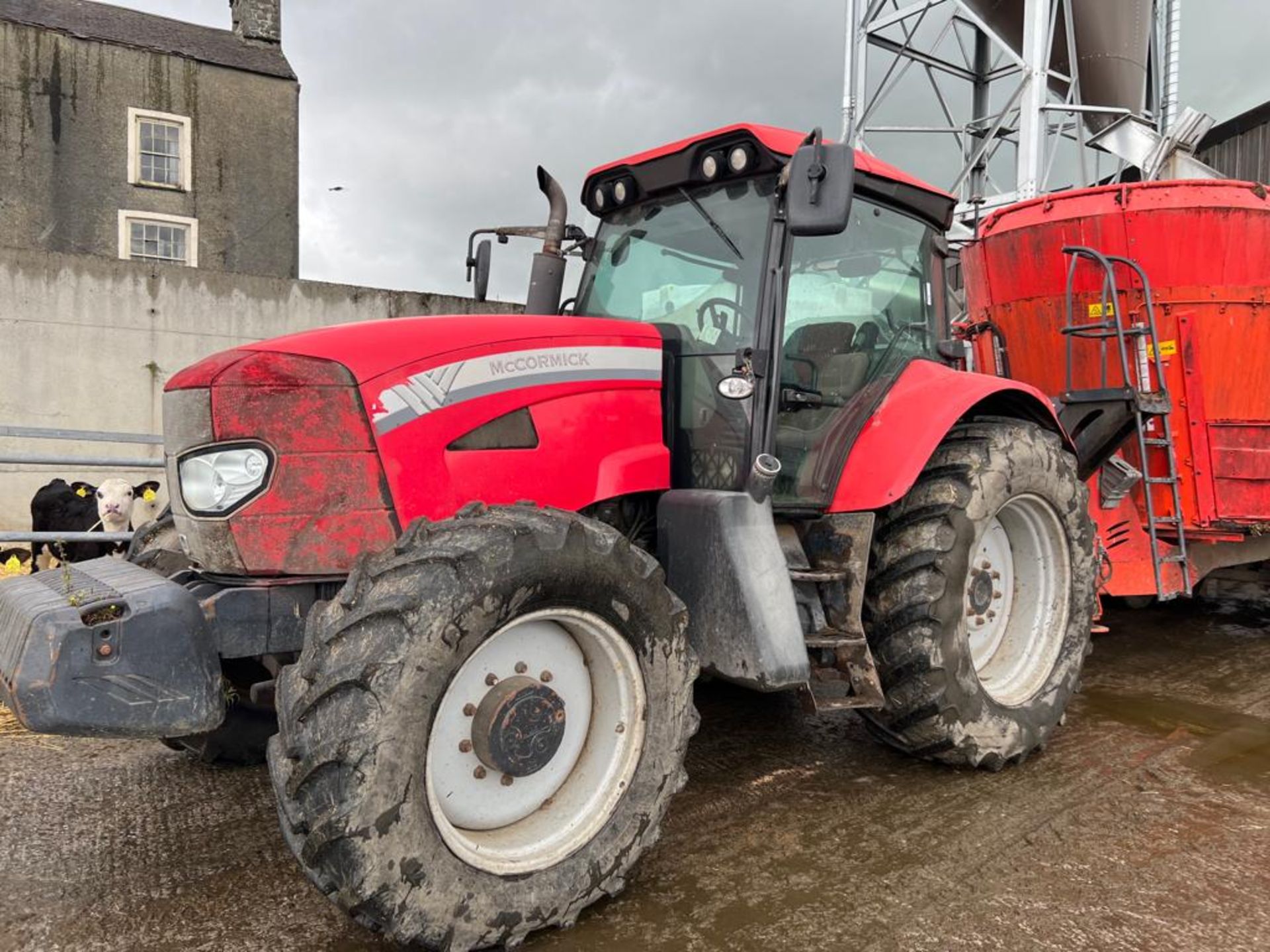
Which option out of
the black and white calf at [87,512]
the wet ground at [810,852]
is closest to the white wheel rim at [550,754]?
the wet ground at [810,852]

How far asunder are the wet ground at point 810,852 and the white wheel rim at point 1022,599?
0.35 m

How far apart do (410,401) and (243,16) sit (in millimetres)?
25196

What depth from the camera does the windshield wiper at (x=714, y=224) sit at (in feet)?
10.7

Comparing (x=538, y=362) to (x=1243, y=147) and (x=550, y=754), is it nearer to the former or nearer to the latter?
(x=550, y=754)

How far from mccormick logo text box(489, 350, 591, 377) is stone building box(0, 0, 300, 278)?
18.9m

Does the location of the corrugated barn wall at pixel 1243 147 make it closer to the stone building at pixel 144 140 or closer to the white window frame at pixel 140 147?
the stone building at pixel 144 140

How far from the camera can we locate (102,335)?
9.88 m

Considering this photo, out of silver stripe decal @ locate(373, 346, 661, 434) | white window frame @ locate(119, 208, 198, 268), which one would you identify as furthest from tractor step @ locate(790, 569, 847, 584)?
white window frame @ locate(119, 208, 198, 268)

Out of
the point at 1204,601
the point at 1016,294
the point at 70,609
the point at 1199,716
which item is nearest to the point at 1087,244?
the point at 1016,294

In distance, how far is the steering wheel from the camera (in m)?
3.23

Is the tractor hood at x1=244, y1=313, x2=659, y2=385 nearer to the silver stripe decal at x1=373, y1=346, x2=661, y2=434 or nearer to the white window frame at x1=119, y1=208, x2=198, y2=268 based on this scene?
the silver stripe decal at x1=373, y1=346, x2=661, y2=434

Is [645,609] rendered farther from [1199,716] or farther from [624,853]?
[1199,716]

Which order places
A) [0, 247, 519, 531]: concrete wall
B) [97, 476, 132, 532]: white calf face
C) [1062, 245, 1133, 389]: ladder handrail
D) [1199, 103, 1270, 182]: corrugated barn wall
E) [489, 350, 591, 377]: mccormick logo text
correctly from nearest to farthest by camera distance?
[489, 350, 591, 377]: mccormick logo text
[1062, 245, 1133, 389]: ladder handrail
[97, 476, 132, 532]: white calf face
[0, 247, 519, 531]: concrete wall
[1199, 103, 1270, 182]: corrugated barn wall

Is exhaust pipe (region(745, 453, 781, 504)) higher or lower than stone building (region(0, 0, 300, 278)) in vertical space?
lower
